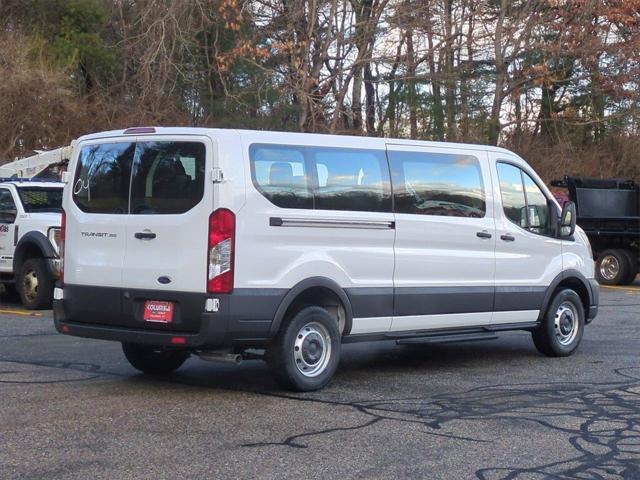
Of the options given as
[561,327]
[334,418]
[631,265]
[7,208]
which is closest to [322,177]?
[334,418]

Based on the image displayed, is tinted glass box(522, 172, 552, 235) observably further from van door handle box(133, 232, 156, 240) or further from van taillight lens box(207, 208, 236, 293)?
van door handle box(133, 232, 156, 240)

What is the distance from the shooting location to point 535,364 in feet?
35.8

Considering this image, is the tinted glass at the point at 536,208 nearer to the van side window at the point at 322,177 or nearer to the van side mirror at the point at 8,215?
the van side window at the point at 322,177

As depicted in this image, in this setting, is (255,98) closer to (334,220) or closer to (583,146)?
(583,146)

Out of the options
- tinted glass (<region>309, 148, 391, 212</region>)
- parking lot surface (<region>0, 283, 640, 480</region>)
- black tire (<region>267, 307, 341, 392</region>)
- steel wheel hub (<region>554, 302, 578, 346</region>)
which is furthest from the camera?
steel wheel hub (<region>554, 302, 578, 346</region>)

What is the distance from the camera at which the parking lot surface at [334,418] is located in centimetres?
658

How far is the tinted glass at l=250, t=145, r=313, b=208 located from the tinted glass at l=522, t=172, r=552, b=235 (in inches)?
122

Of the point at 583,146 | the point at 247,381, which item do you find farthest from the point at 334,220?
the point at 583,146

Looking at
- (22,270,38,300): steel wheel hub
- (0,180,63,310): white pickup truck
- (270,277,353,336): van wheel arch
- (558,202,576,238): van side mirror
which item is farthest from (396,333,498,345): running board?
(22,270,38,300): steel wheel hub

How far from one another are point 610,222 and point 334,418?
14941 millimetres

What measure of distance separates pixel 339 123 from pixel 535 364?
1803cm

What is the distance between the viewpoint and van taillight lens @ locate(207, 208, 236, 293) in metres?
8.30

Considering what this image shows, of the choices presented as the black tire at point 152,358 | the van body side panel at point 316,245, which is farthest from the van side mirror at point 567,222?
the black tire at point 152,358

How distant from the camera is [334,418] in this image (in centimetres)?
797
